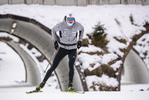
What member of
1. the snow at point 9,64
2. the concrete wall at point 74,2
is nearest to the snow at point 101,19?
the concrete wall at point 74,2

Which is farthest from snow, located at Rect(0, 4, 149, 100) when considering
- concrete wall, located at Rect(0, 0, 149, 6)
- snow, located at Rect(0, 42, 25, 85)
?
snow, located at Rect(0, 42, 25, 85)

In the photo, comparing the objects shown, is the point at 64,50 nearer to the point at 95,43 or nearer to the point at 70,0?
the point at 95,43

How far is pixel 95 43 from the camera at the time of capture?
834 cm

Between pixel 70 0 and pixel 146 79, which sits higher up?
pixel 70 0

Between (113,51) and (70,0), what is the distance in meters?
2.92

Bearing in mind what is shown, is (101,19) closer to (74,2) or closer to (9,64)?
(74,2)

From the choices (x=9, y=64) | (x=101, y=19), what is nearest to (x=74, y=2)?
(x=101, y=19)

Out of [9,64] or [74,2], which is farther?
[9,64]

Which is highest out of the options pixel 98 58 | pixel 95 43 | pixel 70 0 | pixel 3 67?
pixel 70 0

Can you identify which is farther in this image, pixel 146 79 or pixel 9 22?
pixel 146 79

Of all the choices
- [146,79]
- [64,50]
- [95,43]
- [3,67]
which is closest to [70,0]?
[95,43]

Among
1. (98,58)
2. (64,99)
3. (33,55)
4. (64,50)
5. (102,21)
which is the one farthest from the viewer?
(33,55)

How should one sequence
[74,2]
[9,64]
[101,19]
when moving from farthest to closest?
[9,64]
[74,2]
[101,19]

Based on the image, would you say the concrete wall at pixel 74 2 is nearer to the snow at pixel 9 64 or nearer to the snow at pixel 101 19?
the snow at pixel 101 19
